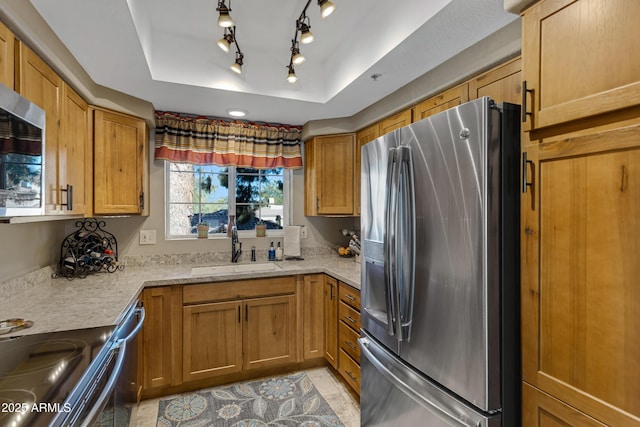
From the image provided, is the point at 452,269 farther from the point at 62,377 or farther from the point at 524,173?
the point at 62,377

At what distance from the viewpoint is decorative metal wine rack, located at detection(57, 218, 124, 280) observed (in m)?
2.27

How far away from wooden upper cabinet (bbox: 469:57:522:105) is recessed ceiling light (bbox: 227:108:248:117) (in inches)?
72.6

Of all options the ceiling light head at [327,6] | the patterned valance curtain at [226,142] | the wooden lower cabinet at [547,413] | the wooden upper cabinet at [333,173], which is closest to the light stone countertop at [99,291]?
the wooden upper cabinet at [333,173]

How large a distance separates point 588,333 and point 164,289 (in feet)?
7.60

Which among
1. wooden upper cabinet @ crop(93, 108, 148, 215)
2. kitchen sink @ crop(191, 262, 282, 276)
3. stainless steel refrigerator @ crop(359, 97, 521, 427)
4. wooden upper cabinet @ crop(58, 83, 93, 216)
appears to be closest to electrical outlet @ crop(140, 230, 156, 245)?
wooden upper cabinet @ crop(93, 108, 148, 215)

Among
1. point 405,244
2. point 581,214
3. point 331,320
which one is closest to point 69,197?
point 405,244

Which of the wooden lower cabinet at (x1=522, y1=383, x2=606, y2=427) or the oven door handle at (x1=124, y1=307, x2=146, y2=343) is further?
the oven door handle at (x1=124, y1=307, x2=146, y2=343)

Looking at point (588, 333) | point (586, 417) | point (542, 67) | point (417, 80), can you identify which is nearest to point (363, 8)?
point (417, 80)

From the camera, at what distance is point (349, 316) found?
2316mm

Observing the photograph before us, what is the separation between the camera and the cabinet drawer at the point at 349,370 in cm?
220

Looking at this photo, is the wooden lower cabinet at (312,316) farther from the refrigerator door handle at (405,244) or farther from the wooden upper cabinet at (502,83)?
the wooden upper cabinet at (502,83)

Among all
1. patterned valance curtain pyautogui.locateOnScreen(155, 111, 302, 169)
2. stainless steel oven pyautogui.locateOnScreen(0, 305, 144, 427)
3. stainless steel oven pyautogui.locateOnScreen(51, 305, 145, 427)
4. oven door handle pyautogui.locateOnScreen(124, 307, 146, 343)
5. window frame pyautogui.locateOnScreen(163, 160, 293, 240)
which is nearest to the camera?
stainless steel oven pyautogui.locateOnScreen(0, 305, 144, 427)

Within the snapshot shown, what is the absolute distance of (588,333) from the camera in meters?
0.93

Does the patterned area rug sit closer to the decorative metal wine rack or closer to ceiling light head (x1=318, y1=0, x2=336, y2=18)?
the decorative metal wine rack
